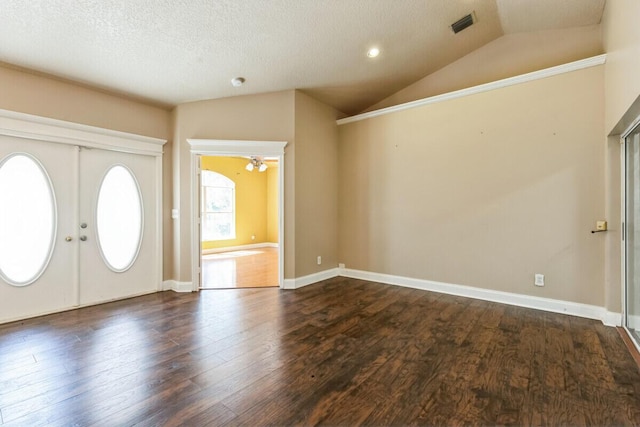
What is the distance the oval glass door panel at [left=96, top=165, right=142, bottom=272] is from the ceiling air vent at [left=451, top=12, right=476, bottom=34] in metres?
4.86

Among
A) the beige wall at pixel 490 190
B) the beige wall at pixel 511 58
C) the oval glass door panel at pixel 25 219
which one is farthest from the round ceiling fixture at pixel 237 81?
the beige wall at pixel 511 58

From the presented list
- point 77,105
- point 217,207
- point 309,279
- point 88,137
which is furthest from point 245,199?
point 77,105

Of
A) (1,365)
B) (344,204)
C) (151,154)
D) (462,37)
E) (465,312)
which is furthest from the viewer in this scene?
(344,204)

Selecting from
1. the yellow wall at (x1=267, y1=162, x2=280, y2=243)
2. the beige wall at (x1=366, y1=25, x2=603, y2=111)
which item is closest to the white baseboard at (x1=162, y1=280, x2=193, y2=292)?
the beige wall at (x1=366, y1=25, x2=603, y2=111)

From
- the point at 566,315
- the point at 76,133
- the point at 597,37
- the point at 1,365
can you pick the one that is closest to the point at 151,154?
the point at 76,133

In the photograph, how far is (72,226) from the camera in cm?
366

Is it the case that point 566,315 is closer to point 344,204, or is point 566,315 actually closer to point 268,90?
point 344,204

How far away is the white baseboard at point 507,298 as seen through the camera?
327 centimetres

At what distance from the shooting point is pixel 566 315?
3.40 m

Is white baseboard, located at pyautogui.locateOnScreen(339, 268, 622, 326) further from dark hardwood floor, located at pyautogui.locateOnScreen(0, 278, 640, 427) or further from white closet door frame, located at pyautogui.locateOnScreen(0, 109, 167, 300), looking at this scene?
white closet door frame, located at pyautogui.locateOnScreen(0, 109, 167, 300)

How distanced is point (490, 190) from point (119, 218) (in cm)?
515

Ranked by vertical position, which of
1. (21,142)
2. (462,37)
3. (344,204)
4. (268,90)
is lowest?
(344,204)

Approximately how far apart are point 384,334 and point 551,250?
94.0 inches

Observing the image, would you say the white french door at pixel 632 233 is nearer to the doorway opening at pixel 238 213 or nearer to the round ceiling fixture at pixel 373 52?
the round ceiling fixture at pixel 373 52
